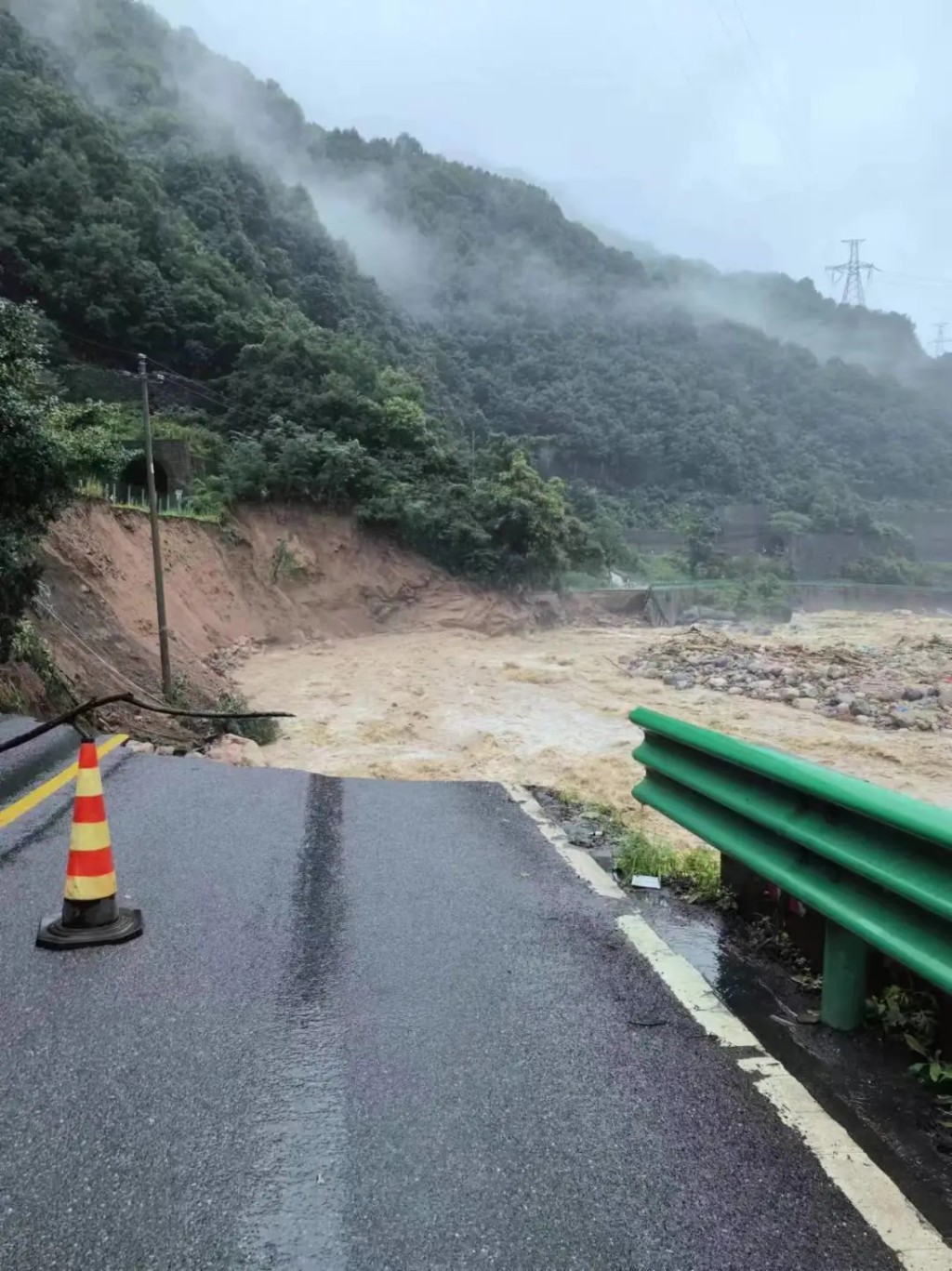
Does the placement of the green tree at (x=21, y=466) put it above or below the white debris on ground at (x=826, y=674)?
above

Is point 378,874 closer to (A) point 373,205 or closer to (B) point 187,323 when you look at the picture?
(B) point 187,323

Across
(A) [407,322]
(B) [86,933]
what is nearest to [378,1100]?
(B) [86,933]

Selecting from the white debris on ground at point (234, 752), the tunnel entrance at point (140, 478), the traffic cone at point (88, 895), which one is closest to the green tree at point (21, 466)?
the white debris on ground at point (234, 752)

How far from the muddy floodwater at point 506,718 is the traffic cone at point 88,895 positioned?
5.81m

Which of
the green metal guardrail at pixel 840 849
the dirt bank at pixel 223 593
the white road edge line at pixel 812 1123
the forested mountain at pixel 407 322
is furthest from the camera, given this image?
the forested mountain at pixel 407 322

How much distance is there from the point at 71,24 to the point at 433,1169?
405ft

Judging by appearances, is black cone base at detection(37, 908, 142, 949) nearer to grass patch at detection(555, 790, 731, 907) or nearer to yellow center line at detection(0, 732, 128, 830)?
yellow center line at detection(0, 732, 128, 830)

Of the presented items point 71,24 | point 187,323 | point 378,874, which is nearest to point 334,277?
point 187,323

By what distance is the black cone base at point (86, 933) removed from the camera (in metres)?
3.42

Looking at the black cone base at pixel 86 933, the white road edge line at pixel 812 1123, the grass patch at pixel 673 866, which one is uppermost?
the white road edge line at pixel 812 1123

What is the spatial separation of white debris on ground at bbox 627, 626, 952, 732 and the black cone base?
64.1 feet

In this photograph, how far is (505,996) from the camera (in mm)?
2990

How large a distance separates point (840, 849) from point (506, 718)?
1667 cm

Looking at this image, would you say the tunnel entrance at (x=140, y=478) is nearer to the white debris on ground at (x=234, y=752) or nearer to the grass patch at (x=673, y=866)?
the white debris on ground at (x=234, y=752)
